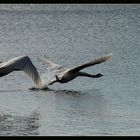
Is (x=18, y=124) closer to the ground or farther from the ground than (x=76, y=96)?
farther from the ground

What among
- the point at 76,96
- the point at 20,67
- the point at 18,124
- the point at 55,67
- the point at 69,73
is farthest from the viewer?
the point at 55,67

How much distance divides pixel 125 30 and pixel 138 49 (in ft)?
42.0

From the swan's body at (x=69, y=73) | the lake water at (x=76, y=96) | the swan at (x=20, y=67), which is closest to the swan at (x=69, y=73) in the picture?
the swan's body at (x=69, y=73)

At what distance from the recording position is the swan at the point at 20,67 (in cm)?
1948

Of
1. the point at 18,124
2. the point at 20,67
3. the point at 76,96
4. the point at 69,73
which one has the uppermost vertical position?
the point at 20,67

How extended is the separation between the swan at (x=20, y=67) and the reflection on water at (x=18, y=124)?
2.51m

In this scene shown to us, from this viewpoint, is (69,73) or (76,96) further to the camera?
(69,73)

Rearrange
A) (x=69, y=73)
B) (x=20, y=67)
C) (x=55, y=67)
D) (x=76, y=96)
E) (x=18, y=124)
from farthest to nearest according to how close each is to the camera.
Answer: (x=55, y=67) → (x=69, y=73) → (x=20, y=67) → (x=76, y=96) → (x=18, y=124)

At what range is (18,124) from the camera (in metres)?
16.0

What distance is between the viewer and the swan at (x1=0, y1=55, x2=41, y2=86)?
19484 mm

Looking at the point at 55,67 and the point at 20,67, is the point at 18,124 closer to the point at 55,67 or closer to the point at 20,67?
the point at 20,67

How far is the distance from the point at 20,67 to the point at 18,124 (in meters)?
3.96

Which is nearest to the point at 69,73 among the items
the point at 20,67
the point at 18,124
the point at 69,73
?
the point at 69,73

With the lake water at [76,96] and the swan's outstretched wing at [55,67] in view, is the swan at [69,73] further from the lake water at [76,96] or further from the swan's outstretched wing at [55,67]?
the lake water at [76,96]
